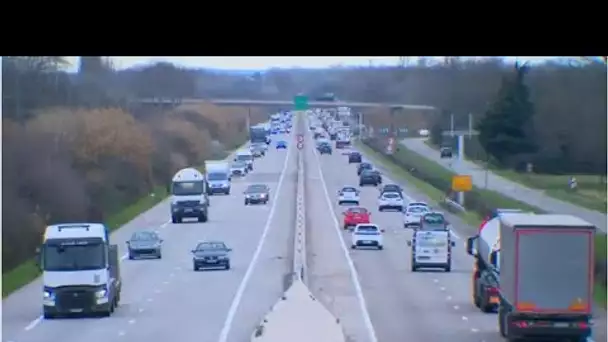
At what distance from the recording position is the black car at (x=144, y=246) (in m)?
37.7

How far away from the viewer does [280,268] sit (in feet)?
113

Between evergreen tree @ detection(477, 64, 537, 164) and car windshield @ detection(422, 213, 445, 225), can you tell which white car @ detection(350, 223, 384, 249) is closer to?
car windshield @ detection(422, 213, 445, 225)

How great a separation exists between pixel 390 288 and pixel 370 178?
28.3m

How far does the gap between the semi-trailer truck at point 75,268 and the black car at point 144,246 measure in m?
12.1

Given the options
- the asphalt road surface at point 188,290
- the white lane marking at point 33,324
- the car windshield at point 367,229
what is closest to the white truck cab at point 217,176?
the asphalt road surface at point 188,290

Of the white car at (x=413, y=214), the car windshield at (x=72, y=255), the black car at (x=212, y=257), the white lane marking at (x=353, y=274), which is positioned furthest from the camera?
the white car at (x=413, y=214)

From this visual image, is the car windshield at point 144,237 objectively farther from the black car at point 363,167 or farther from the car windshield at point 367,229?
the black car at point 363,167

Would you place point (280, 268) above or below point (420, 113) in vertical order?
below

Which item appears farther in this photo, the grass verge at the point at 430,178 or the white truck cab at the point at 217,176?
the white truck cab at the point at 217,176

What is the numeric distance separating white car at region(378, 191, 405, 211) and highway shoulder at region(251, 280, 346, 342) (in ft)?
110

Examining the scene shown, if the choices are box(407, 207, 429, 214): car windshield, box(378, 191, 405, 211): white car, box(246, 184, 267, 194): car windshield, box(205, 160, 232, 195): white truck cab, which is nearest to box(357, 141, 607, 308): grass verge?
box(407, 207, 429, 214): car windshield
